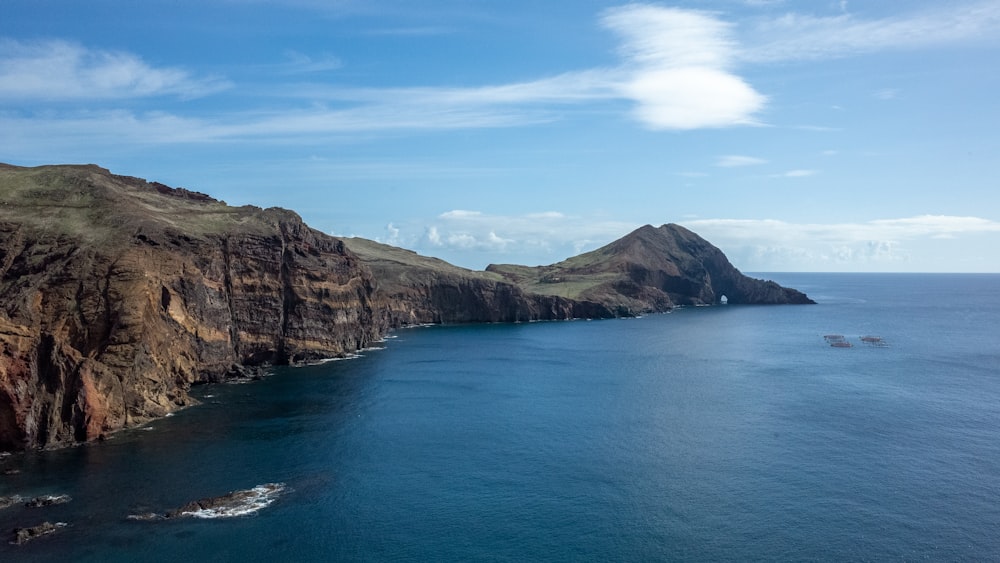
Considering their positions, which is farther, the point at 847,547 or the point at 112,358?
the point at 112,358

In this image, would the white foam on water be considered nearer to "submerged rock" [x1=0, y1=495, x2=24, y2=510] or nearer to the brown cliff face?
"submerged rock" [x1=0, y1=495, x2=24, y2=510]

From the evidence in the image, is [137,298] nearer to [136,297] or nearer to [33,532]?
[136,297]

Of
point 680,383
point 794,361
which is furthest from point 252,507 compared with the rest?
point 794,361

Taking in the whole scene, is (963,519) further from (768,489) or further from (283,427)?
(283,427)

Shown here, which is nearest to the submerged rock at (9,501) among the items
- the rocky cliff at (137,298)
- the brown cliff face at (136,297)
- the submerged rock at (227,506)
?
the submerged rock at (227,506)

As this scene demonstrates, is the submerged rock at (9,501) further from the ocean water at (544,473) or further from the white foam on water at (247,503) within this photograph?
the white foam on water at (247,503)

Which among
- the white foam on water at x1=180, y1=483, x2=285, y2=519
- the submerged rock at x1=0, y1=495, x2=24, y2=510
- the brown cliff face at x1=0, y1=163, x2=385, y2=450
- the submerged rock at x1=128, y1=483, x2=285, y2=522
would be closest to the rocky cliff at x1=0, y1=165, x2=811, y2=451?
the brown cliff face at x1=0, y1=163, x2=385, y2=450
